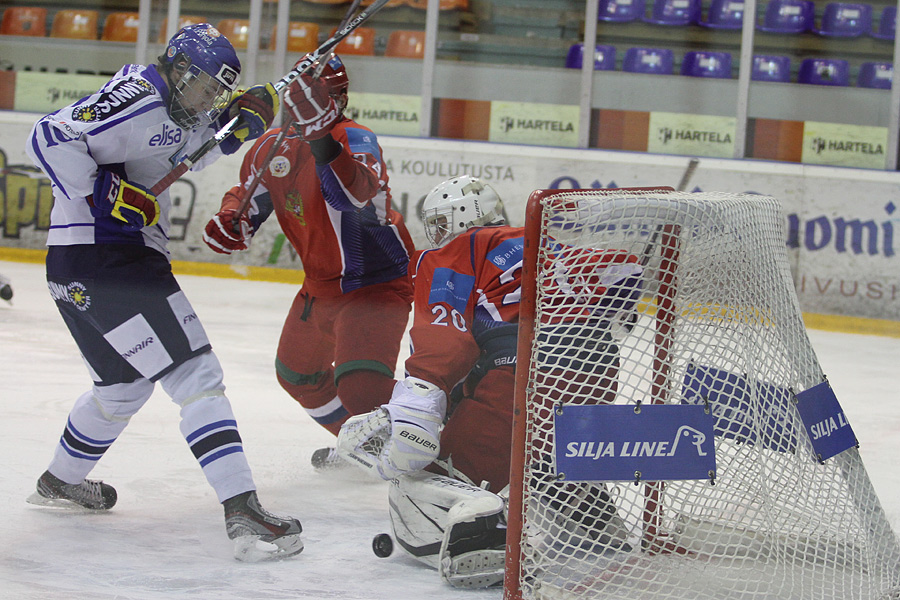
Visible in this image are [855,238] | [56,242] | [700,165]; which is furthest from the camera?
[700,165]

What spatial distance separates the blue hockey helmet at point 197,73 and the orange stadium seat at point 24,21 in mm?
6314

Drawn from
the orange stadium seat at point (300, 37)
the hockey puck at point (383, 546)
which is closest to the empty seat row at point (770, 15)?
the orange stadium seat at point (300, 37)

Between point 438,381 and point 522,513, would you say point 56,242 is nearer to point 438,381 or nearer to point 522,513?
point 438,381

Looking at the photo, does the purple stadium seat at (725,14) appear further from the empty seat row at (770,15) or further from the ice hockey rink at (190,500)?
the ice hockey rink at (190,500)

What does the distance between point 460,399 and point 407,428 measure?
340mm

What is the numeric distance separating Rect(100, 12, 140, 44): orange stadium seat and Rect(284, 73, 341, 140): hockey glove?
572 centimetres

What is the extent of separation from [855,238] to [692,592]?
459 cm

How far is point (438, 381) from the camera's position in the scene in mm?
1940

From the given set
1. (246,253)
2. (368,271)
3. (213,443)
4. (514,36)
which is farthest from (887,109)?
(213,443)

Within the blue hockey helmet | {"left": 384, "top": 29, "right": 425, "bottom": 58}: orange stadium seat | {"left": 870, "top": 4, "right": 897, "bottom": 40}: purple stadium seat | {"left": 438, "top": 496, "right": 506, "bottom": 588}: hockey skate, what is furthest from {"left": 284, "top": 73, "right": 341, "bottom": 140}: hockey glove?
{"left": 870, "top": 4, "right": 897, "bottom": 40}: purple stadium seat

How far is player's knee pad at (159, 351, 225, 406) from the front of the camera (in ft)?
6.65

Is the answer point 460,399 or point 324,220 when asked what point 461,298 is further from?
point 324,220

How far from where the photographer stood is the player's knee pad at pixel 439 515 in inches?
73.7

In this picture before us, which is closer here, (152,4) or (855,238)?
(855,238)
